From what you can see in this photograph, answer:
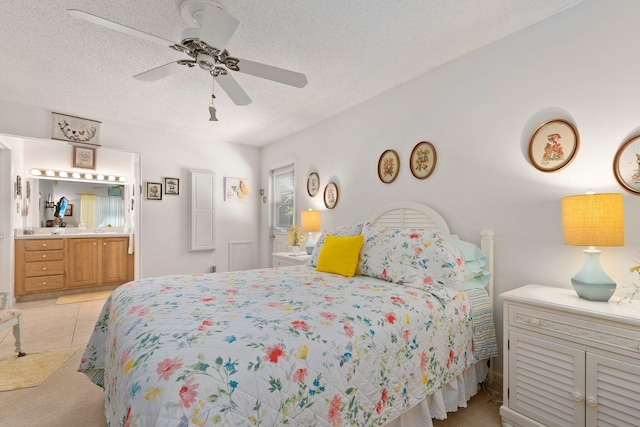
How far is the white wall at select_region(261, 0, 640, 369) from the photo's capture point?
1734mm

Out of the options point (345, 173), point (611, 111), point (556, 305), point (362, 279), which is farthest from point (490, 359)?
point (345, 173)

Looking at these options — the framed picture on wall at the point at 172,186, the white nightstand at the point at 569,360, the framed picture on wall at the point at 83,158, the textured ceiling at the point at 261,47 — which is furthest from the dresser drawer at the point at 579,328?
the framed picture on wall at the point at 83,158

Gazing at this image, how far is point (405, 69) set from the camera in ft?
8.77

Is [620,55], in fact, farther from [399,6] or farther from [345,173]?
[345,173]

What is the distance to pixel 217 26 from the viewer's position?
62.9 inches

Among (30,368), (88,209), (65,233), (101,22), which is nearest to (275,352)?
(101,22)

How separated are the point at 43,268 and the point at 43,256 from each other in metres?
0.18

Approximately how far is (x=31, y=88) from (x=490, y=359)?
15.7ft

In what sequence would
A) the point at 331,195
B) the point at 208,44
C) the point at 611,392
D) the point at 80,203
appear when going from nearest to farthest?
the point at 611,392 → the point at 208,44 → the point at 331,195 → the point at 80,203

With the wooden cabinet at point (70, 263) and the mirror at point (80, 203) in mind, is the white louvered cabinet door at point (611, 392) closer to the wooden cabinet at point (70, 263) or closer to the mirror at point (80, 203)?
the wooden cabinet at point (70, 263)

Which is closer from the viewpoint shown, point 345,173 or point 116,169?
point 345,173

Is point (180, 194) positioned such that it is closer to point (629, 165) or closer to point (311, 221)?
point (311, 221)

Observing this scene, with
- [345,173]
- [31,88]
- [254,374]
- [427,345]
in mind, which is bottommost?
[427,345]

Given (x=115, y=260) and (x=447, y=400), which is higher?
(x=115, y=260)
